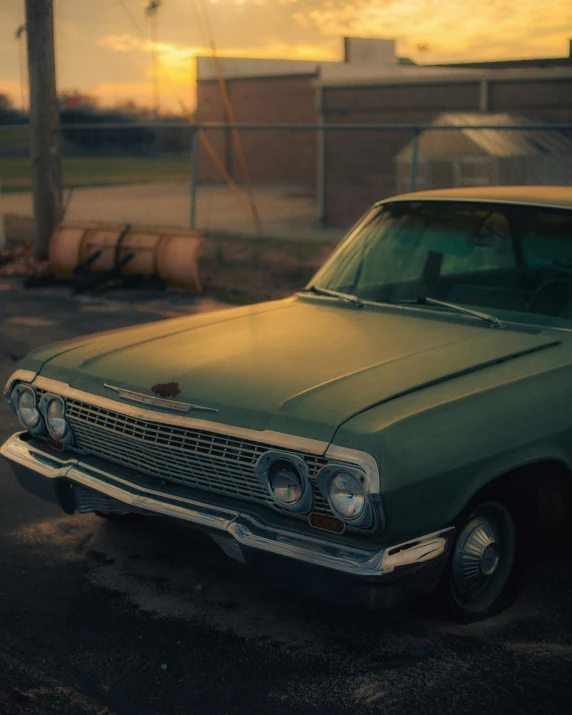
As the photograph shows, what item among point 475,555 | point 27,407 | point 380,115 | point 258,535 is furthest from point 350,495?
point 380,115

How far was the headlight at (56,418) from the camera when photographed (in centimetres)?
414

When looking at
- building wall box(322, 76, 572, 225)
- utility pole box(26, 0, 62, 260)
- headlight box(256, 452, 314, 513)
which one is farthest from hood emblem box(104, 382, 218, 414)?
building wall box(322, 76, 572, 225)

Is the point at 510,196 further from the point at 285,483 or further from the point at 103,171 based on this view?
the point at 103,171

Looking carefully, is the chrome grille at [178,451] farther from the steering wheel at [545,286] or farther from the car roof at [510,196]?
the car roof at [510,196]

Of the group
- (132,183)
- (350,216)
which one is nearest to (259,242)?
(350,216)

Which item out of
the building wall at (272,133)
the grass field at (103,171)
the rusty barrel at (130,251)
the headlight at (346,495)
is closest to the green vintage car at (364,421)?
the headlight at (346,495)

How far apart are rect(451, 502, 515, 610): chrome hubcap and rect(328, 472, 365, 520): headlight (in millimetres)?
509

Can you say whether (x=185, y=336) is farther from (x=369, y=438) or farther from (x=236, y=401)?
(x=369, y=438)

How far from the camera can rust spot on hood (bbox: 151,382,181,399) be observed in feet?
12.3

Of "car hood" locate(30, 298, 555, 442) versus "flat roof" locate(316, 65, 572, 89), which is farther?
"flat roof" locate(316, 65, 572, 89)

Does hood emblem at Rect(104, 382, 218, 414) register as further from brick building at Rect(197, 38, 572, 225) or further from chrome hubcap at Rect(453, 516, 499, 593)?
brick building at Rect(197, 38, 572, 225)

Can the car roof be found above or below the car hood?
above

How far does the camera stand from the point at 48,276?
13.1m

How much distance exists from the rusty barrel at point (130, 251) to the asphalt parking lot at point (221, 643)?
7645 mm
